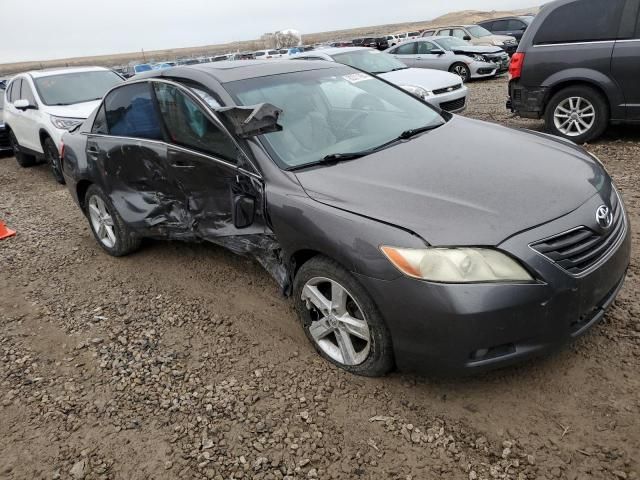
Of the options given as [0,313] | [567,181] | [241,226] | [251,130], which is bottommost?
[0,313]

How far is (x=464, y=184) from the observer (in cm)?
258

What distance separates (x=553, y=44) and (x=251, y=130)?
543 cm

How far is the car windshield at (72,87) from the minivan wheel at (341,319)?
6752 millimetres

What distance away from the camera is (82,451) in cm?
254

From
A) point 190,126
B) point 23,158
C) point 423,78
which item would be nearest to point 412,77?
point 423,78

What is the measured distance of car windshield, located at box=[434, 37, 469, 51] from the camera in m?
A: 15.8

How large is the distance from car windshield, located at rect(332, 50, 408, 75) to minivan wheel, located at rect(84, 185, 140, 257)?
6.39m

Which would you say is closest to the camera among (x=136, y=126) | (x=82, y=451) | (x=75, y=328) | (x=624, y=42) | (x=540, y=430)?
(x=540, y=430)

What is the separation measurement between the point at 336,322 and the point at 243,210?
94 cm

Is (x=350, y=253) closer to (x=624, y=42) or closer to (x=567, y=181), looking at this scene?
(x=567, y=181)

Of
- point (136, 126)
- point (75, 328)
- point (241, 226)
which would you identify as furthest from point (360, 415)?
point (136, 126)

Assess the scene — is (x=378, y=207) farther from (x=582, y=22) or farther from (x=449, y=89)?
(x=449, y=89)

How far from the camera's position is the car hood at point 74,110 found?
24.3 feet

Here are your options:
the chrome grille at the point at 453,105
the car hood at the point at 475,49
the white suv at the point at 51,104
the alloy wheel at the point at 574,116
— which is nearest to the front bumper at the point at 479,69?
the car hood at the point at 475,49
